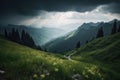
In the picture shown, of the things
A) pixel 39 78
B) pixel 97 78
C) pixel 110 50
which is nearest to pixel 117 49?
pixel 110 50

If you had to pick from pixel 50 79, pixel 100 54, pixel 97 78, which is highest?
pixel 50 79

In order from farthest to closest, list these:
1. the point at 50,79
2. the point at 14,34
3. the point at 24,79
A: the point at 14,34
the point at 50,79
the point at 24,79

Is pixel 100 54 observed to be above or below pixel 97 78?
below

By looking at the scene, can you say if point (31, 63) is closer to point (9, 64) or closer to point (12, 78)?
point (9, 64)

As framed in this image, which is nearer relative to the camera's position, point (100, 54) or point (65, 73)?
point (65, 73)

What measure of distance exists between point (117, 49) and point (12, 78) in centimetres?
7720

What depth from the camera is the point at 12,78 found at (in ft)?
74.3

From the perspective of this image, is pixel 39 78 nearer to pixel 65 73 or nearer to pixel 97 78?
pixel 65 73

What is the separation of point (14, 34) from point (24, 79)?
436ft

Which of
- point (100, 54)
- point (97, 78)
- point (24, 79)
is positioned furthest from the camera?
point (100, 54)

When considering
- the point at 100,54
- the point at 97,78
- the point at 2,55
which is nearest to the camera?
the point at 2,55

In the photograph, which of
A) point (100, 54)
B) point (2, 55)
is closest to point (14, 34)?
point (100, 54)

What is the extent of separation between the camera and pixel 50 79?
24250 mm

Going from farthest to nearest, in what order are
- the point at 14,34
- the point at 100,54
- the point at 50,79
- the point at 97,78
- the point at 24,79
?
the point at 14,34, the point at 100,54, the point at 97,78, the point at 50,79, the point at 24,79
